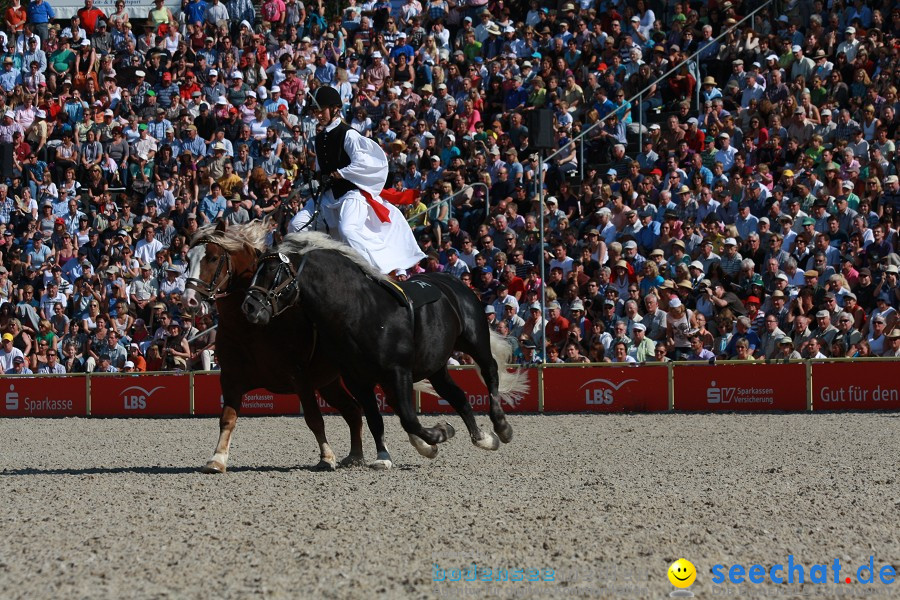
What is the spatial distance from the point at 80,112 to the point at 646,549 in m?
21.6

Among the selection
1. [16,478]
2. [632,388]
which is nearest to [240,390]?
[16,478]

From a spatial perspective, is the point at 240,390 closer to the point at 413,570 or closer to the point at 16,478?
the point at 16,478

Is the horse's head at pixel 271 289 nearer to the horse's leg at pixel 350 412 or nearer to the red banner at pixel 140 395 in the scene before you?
A: the horse's leg at pixel 350 412

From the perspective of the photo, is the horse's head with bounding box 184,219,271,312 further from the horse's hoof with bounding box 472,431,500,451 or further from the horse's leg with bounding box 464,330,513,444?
the horse's hoof with bounding box 472,431,500,451

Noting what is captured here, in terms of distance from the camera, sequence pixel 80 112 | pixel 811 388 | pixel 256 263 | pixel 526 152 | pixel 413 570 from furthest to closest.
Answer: pixel 80 112 → pixel 526 152 → pixel 811 388 → pixel 256 263 → pixel 413 570

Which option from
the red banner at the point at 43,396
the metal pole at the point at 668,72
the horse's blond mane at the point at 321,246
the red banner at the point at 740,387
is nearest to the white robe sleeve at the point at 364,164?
the horse's blond mane at the point at 321,246

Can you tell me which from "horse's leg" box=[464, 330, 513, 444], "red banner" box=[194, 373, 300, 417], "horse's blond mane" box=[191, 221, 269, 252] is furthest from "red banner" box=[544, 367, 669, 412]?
"horse's blond mane" box=[191, 221, 269, 252]

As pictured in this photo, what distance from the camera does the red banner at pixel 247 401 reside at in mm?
18609

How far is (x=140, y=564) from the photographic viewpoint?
19.5ft

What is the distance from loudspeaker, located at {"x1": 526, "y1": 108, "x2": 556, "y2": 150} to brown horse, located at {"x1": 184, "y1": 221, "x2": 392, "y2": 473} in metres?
8.89

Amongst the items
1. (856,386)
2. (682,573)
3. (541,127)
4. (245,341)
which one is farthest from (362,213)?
(856,386)

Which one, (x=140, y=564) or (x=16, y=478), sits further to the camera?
(x=16, y=478)

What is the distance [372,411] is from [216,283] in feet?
4.96

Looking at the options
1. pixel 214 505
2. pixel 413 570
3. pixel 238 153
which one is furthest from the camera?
pixel 238 153
